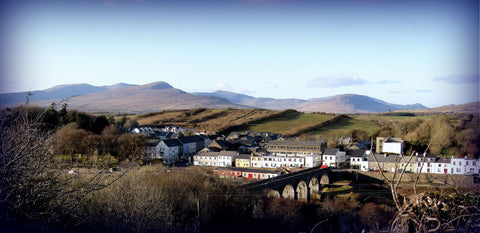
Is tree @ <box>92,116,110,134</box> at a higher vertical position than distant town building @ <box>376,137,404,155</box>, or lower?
higher

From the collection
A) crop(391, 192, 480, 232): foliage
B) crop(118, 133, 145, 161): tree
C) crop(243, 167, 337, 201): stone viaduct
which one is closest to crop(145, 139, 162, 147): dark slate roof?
crop(118, 133, 145, 161): tree

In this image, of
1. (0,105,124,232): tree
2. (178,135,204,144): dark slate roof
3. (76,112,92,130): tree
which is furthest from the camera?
(178,135,204,144): dark slate roof

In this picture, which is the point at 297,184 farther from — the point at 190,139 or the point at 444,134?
the point at 190,139

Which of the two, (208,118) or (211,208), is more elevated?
(208,118)

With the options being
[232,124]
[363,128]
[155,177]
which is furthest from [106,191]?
[232,124]

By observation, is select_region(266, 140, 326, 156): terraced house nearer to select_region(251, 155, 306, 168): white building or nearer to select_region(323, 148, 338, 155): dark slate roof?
select_region(323, 148, 338, 155): dark slate roof

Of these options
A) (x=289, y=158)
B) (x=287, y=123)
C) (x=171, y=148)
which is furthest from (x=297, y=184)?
(x=287, y=123)
